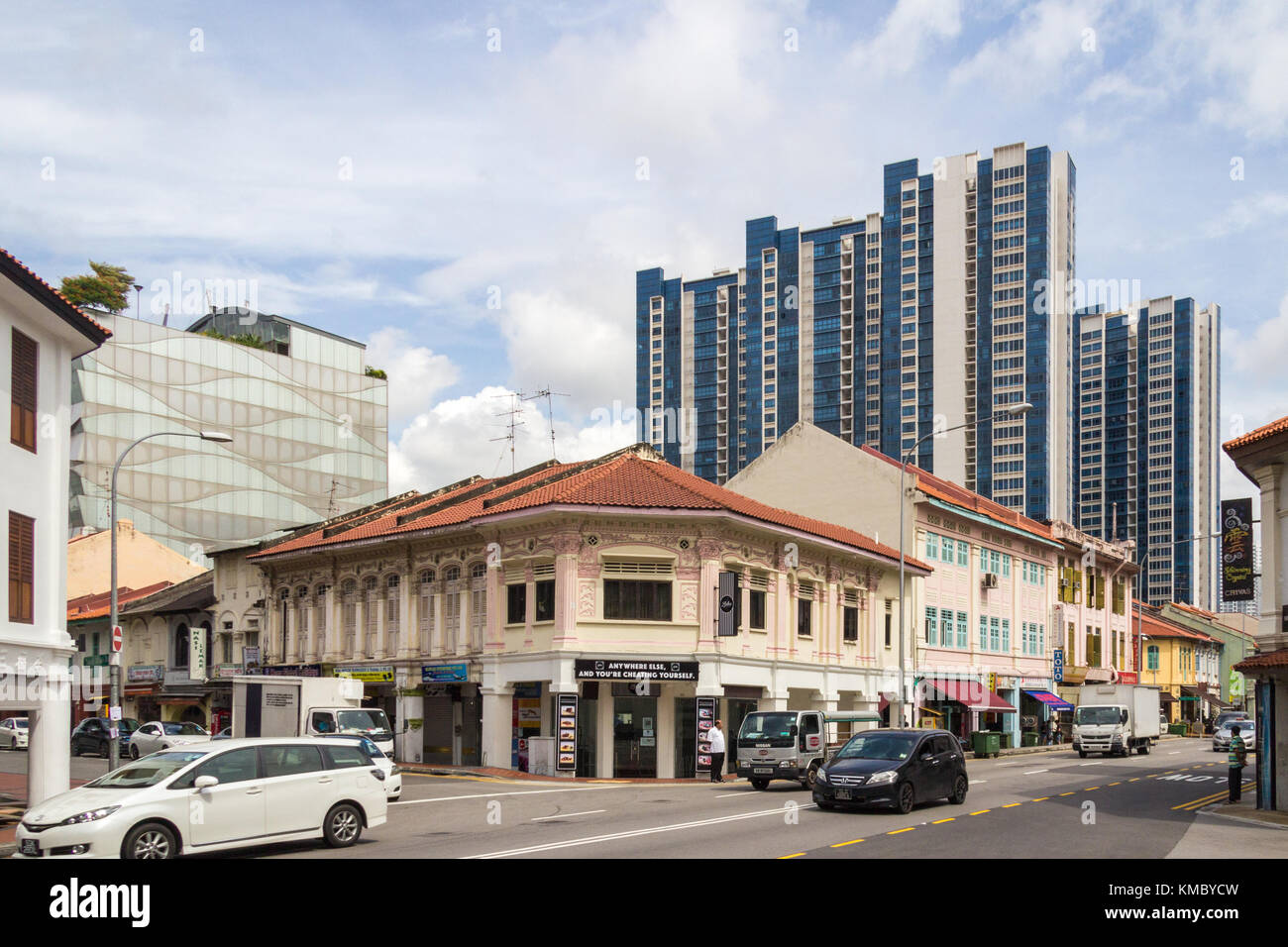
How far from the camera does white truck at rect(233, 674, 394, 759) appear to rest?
29.9 metres

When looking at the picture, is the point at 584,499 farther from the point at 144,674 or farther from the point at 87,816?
the point at 144,674

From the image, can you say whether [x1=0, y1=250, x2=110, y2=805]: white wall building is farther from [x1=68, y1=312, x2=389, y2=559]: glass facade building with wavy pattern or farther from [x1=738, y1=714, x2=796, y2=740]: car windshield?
[x1=68, y1=312, x2=389, y2=559]: glass facade building with wavy pattern

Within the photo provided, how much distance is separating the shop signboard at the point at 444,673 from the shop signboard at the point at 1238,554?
23315 millimetres

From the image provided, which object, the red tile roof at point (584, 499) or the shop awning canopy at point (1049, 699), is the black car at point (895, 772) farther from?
the shop awning canopy at point (1049, 699)

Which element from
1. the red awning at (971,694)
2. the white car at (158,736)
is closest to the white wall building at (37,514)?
the white car at (158,736)

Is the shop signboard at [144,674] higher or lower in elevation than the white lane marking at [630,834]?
lower

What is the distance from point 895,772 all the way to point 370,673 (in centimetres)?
2648

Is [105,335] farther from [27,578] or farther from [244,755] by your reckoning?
[244,755]

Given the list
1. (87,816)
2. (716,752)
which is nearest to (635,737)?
(716,752)

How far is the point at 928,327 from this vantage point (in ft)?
453

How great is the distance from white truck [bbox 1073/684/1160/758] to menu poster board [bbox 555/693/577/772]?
23.8 m

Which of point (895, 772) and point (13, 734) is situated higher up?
point (895, 772)

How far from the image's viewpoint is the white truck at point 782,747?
2962cm

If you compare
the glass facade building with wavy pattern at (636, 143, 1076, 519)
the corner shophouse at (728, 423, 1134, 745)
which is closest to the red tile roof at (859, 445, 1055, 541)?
the corner shophouse at (728, 423, 1134, 745)
